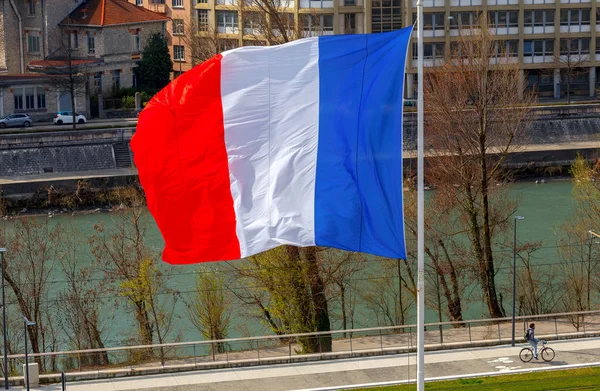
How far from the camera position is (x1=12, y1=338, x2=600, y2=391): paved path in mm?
22859

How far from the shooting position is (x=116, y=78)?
205 feet

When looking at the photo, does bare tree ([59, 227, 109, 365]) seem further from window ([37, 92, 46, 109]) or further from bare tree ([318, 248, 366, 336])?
window ([37, 92, 46, 109])

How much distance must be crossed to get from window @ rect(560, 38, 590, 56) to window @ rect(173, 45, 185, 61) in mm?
21370

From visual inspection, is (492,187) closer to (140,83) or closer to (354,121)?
(354,121)

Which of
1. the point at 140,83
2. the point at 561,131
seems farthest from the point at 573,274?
the point at 140,83

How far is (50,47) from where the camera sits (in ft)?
203

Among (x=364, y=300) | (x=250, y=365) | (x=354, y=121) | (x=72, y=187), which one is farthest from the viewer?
(x=72, y=187)

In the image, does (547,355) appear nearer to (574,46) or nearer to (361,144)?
(361,144)

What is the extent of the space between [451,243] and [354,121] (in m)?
21.3

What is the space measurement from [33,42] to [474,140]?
33.0 meters

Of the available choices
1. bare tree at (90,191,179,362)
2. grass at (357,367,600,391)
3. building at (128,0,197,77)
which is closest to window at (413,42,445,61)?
building at (128,0,197,77)

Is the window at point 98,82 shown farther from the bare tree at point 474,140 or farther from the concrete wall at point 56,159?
the bare tree at point 474,140

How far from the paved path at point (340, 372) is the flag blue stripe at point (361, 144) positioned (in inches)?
319

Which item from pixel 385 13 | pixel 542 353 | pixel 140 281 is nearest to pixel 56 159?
pixel 385 13
